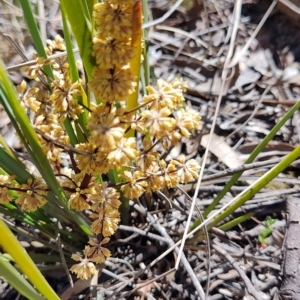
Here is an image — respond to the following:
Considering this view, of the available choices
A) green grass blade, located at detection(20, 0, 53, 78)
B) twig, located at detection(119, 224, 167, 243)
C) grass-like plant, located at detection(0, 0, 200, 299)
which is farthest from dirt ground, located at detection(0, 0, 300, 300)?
green grass blade, located at detection(20, 0, 53, 78)

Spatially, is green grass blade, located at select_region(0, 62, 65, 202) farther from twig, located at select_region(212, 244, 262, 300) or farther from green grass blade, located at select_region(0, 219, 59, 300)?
twig, located at select_region(212, 244, 262, 300)

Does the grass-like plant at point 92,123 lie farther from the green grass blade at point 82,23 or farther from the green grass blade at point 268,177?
the green grass blade at point 268,177

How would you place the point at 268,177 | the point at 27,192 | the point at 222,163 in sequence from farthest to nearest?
the point at 222,163 → the point at 268,177 → the point at 27,192

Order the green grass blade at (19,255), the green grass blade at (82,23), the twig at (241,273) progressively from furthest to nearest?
the twig at (241,273)
the green grass blade at (82,23)
the green grass blade at (19,255)

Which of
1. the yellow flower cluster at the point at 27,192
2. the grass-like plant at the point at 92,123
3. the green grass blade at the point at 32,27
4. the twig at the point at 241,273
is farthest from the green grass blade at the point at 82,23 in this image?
the twig at the point at 241,273

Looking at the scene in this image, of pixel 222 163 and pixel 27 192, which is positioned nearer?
pixel 27 192

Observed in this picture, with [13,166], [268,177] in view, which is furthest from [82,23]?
[268,177]

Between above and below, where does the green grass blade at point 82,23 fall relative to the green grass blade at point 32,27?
above

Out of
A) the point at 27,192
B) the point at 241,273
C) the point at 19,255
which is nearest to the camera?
the point at 19,255

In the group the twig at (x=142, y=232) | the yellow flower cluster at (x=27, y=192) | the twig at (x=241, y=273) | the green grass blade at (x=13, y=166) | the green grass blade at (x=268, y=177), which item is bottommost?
the twig at (x=142, y=232)

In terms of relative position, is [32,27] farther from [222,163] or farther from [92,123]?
[222,163]

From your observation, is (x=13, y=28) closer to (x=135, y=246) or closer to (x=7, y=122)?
(x=7, y=122)
